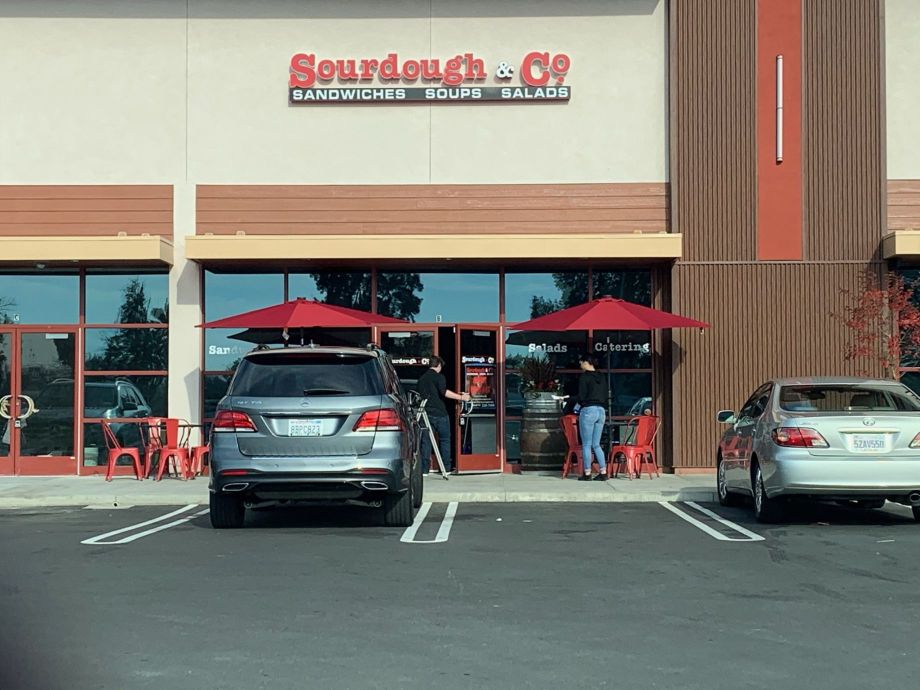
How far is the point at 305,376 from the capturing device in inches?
436

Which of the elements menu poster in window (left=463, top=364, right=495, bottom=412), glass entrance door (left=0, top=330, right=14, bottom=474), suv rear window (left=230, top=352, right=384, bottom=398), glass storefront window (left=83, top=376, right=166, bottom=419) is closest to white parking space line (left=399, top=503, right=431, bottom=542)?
suv rear window (left=230, top=352, right=384, bottom=398)

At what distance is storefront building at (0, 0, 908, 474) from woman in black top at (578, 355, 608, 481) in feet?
6.34

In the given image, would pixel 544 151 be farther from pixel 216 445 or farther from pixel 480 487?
pixel 216 445

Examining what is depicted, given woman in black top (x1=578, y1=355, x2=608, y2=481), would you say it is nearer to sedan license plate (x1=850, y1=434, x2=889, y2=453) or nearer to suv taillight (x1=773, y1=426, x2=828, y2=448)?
suv taillight (x1=773, y1=426, x2=828, y2=448)

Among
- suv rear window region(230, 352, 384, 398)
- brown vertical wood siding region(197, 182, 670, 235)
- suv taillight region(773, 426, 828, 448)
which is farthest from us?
brown vertical wood siding region(197, 182, 670, 235)

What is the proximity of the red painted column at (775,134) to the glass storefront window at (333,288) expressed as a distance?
249 inches

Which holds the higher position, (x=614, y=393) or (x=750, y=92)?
(x=750, y=92)

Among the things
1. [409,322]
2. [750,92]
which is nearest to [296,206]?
[409,322]

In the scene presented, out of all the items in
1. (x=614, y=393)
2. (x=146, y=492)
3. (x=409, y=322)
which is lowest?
A: (x=146, y=492)

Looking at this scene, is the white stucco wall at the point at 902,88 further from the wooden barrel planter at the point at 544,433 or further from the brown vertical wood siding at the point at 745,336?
the wooden barrel planter at the point at 544,433

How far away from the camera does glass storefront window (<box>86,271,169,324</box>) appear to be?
1881 centimetres

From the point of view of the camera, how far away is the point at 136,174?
18703 millimetres

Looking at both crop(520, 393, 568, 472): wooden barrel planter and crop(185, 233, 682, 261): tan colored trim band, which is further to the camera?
crop(520, 393, 568, 472): wooden barrel planter

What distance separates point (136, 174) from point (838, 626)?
48.2ft
